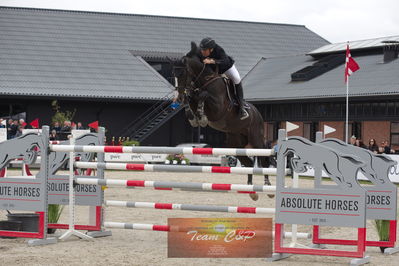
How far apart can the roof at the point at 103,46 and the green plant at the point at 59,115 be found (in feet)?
2.19

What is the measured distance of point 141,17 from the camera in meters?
45.4

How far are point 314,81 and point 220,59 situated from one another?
1020 inches

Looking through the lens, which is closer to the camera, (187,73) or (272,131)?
(187,73)

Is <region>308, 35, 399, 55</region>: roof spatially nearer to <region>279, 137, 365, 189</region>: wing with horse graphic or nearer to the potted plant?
the potted plant

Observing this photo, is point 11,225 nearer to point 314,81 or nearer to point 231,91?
point 231,91

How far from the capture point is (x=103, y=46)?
41.1 metres

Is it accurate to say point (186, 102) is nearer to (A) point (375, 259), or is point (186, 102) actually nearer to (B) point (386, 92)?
(A) point (375, 259)

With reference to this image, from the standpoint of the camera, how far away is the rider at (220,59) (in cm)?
1073

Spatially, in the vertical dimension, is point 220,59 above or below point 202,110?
above

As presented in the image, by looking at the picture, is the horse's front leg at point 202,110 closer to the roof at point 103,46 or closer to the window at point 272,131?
the roof at point 103,46

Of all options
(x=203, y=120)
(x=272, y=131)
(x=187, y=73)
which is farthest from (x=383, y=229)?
(x=272, y=131)

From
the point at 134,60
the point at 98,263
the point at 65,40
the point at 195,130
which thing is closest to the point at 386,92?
the point at 195,130

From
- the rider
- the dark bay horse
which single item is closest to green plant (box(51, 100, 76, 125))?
the rider

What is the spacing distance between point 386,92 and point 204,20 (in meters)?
18.3
